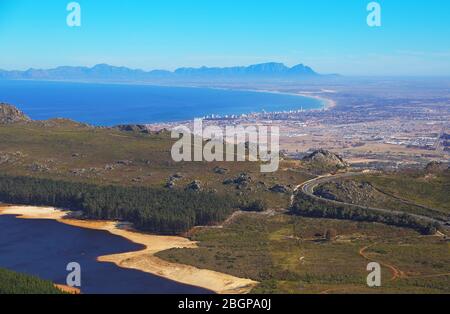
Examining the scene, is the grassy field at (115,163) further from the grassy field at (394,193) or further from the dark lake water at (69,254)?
the dark lake water at (69,254)

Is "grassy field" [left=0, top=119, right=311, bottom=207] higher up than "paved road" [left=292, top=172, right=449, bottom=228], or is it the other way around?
"grassy field" [left=0, top=119, right=311, bottom=207]

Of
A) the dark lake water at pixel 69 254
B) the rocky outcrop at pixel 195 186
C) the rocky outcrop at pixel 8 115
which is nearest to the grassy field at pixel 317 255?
the dark lake water at pixel 69 254

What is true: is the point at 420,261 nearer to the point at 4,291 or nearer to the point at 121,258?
the point at 121,258

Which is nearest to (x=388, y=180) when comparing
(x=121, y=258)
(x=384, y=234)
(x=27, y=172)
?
(x=384, y=234)

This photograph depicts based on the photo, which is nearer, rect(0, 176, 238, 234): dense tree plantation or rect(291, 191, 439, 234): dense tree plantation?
rect(291, 191, 439, 234): dense tree plantation

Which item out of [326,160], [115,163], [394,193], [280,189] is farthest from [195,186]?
[326,160]

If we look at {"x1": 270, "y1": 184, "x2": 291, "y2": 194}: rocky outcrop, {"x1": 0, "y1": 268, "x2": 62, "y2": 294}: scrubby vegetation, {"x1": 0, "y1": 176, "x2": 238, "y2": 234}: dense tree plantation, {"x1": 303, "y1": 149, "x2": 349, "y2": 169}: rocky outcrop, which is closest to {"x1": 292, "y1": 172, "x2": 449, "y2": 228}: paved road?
{"x1": 270, "y1": 184, "x2": 291, "y2": 194}: rocky outcrop

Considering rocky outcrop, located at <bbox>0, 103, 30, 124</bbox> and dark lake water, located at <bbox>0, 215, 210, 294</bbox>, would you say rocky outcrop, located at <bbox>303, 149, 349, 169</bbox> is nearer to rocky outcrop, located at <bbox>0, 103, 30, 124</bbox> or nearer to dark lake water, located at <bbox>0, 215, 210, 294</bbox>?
dark lake water, located at <bbox>0, 215, 210, 294</bbox>
